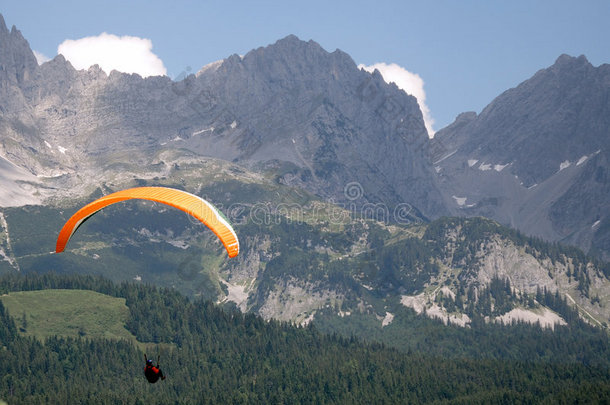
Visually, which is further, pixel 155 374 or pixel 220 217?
pixel 220 217

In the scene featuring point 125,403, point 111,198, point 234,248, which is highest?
point 111,198

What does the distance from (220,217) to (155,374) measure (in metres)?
23.9

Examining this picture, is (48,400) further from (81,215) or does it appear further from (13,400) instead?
(81,215)

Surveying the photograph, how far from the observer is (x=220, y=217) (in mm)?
99562

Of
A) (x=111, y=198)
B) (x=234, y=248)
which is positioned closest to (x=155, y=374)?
(x=234, y=248)

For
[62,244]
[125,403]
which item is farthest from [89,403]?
[62,244]

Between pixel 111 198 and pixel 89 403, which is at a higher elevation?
pixel 111 198

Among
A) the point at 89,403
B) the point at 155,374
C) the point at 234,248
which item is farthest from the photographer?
the point at 89,403

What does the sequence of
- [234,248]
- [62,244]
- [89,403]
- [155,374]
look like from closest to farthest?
[155,374] < [234,248] < [62,244] < [89,403]

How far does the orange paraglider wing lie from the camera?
9538 cm

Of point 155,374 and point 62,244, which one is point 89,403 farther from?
point 155,374

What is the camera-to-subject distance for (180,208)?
96312mm

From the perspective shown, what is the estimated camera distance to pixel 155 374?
3187 inches

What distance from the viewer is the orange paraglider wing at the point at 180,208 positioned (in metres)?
95.4
